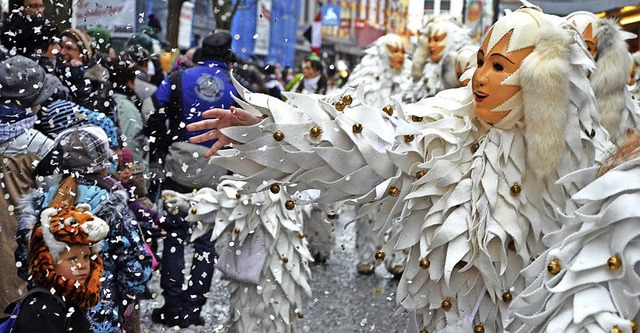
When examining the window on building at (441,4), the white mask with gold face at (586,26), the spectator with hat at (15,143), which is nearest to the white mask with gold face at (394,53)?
the white mask with gold face at (586,26)

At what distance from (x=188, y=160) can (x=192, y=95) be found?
0.40m

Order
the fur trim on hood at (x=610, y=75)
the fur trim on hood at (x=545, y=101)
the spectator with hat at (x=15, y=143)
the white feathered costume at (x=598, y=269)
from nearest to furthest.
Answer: the white feathered costume at (x=598, y=269)
the fur trim on hood at (x=545, y=101)
the spectator with hat at (x=15, y=143)
the fur trim on hood at (x=610, y=75)

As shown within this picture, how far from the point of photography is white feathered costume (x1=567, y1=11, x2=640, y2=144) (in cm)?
523

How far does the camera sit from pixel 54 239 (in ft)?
11.8

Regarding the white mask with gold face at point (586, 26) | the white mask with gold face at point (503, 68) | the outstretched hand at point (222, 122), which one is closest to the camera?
the white mask with gold face at point (503, 68)

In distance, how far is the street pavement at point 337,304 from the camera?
6336 mm

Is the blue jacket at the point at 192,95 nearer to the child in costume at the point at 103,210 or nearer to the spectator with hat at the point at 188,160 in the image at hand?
the spectator with hat at the point at 188,160

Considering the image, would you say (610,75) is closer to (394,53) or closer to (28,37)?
(28,37)

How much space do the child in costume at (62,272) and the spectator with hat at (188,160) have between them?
2.29 metres

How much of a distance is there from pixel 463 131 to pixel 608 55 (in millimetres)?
2314

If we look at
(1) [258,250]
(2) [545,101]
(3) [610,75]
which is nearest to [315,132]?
(2) [545,101]

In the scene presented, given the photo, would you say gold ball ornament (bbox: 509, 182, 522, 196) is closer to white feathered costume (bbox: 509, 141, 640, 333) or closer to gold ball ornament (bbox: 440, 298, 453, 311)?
gold ball ornament (bbox: 440, 298, 453, 311)

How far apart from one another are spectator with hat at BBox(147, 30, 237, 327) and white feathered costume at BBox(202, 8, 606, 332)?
250cm

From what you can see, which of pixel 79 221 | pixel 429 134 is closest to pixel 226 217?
pixel 79 221
